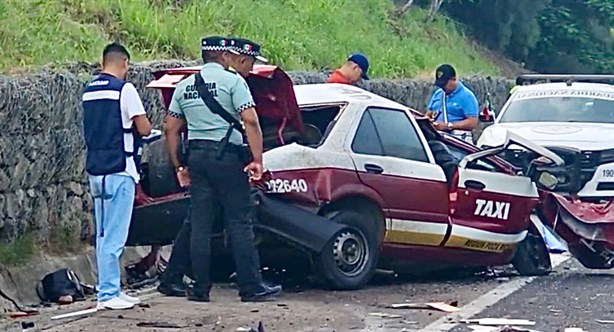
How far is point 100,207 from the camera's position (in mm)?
9688

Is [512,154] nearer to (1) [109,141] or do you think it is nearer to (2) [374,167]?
(2) [374,167]

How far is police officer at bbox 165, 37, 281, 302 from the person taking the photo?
32.0ft

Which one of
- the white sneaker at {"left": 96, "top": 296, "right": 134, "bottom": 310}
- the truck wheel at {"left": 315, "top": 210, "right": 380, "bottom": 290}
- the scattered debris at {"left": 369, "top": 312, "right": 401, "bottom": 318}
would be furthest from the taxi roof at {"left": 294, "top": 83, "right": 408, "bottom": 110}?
the white sneaker at {"left": 96, "top": 296, "right": 134, "bottom": 310}

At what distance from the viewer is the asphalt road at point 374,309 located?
896cm

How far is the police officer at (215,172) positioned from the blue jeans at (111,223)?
1.70ft

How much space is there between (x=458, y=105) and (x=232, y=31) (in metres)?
6.17

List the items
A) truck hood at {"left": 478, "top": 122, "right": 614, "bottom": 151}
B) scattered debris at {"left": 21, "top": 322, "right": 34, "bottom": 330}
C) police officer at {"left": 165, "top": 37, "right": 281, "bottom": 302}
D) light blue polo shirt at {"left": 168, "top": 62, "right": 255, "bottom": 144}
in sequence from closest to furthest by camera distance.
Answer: scattered debris at {"left": 21, "top": 322, "right": 34, "bottom": 330}
light blue polo shirt at {"left": 168, "top": 62, "right": 255, "bottom": 144}
police officer at {"left": 165, "top": 37, "right": 281, "bottom": 302}
truck hood at {"left": 478, "top": 122, "right": 614, "bottom": 151}

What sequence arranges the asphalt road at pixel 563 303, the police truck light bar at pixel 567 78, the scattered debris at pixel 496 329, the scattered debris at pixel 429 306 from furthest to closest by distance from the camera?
the police truck light bar at pixel 567 78
the scattered debris at pixel 429 306
the asphalt road at pixel 563 303
the scattered debris at pixel 496 329

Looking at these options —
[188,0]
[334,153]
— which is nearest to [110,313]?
[334,153]

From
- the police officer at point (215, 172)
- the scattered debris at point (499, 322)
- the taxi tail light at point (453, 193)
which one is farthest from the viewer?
the taxi tail light at point (453, 193)

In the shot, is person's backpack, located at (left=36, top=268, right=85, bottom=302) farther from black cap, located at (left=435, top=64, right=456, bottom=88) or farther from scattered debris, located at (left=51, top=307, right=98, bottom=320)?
black cap, located at (left=435, top=64, right=456, bottom=88)

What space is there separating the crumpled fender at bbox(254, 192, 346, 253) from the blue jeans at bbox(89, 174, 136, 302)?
1071 millimetres

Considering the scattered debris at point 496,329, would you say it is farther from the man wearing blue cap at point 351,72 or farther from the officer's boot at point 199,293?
the man wearing blue cap at point 351,72

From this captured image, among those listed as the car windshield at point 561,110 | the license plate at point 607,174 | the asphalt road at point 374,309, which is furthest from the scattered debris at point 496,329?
the car windshield at point 561,110
